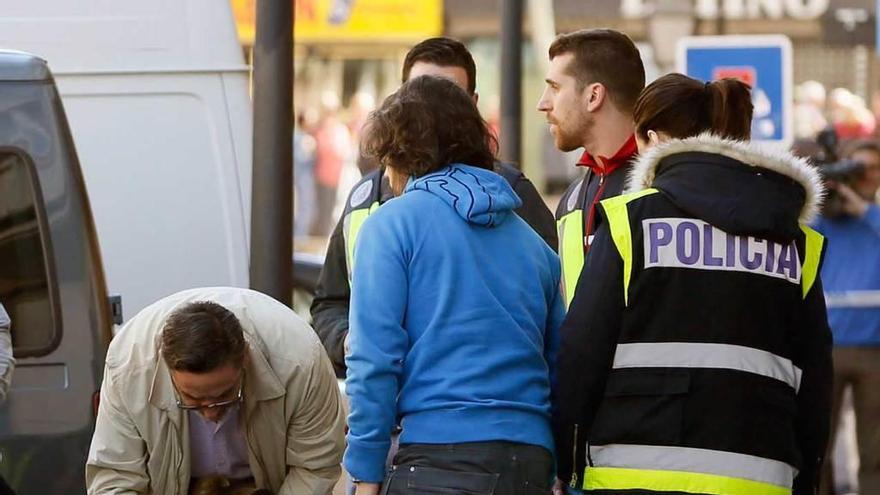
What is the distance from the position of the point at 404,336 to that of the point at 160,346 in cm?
74

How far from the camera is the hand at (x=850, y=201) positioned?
880 centimetres

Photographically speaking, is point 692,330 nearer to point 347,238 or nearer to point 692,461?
point 692,461

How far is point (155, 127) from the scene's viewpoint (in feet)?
23.8

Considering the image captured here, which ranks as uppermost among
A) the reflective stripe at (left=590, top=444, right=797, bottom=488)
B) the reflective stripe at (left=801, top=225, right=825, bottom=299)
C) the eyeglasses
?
the reflective stripe at (left=801, top=225, right=825, bottom=299)

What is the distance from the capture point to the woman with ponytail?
4348mm

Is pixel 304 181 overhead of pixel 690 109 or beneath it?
beneath

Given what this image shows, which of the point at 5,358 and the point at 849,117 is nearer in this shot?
the point at 5,358

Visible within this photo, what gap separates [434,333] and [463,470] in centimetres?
32

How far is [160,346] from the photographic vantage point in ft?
15.1

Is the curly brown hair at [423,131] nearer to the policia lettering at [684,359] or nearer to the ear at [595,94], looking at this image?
the policia lettering at [684,359]

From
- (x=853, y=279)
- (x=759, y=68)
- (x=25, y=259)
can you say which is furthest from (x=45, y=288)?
(x=759, y=68)

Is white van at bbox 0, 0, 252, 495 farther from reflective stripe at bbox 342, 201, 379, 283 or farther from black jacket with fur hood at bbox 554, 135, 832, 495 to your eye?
black jacket with fur hood at bbox 554, 135, 832, 495

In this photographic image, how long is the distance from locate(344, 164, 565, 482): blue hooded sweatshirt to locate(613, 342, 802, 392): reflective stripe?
0.80 feet

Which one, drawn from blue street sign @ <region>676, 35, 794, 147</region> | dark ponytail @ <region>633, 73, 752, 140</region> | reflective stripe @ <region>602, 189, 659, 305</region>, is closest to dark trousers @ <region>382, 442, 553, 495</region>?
reflective stripe @ <region>602, 189, 659, 305</region>
